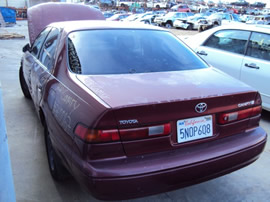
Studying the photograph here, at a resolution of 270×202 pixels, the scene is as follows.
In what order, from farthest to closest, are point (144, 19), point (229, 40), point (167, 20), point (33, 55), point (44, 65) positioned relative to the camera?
point (167, 20)
point (144, 19)
point (229, 40)
point (33, 55)
point (44, 65)

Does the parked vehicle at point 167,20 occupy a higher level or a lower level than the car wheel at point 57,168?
higher

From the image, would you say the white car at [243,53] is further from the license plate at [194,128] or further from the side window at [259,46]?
the license plate at [194,128]

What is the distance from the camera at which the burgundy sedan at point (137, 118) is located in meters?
1.69

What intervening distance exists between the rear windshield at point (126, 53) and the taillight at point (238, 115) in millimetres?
700

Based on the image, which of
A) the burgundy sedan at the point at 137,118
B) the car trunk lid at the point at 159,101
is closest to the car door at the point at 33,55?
the burgundy sedan at the point at 137,118

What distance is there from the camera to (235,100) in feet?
6.65

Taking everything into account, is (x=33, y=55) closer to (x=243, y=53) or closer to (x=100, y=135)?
(x=100, y=135)

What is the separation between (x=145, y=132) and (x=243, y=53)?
3.31m

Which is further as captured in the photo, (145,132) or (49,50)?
(49,50)

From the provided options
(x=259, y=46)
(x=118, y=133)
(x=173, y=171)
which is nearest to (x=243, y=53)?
(x=259, y=46)

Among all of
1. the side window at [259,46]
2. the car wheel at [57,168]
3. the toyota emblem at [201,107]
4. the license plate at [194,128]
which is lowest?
the car wheel at [57,168]

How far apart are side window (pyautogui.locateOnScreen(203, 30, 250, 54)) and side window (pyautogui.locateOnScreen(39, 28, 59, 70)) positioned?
3.03 metres

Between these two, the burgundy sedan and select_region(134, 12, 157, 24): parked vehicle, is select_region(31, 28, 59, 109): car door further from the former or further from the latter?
select_region(134, 12, 157, 24): parked vehicle

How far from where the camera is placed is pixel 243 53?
4.38 meters
